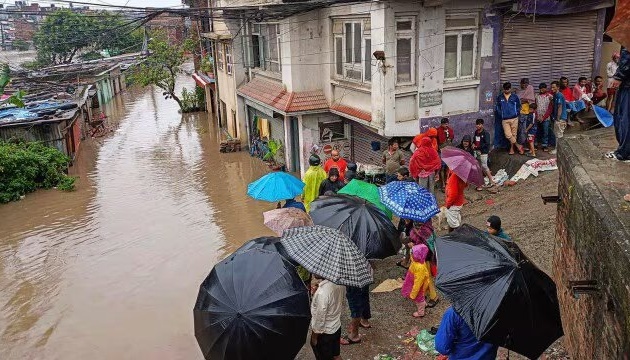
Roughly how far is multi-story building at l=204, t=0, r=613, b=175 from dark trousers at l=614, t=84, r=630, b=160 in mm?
5689

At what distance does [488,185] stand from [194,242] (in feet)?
21.3

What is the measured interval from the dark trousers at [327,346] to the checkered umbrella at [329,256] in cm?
81

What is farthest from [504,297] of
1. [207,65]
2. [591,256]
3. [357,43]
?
[207,65]

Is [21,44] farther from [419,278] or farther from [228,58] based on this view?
[419,278]

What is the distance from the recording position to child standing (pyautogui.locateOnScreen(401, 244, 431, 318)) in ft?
21.9

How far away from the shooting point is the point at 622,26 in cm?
472

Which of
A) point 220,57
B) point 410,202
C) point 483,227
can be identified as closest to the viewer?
point 410,202

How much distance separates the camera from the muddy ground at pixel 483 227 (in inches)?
251

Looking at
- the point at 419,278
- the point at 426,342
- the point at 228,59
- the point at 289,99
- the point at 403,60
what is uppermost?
the point at 403,60

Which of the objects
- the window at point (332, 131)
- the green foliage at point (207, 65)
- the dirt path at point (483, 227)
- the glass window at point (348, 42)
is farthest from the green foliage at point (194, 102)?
the dirt path at point (483, 227)

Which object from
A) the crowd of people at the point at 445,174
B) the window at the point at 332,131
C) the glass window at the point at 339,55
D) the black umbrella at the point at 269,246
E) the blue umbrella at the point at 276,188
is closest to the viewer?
the crowd of people at the point at 445,174

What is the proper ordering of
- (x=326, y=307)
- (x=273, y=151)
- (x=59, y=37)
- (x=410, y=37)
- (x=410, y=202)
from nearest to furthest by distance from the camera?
1. (x=326, y=307)
2. (x=410, y=202)
3. (x=410, y=37)
4. (x=273, y=151)
5. (x=59, y=37)

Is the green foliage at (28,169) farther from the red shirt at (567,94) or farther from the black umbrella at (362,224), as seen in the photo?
the red shirt at (567,94)

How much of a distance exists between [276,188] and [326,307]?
3.45 metres
